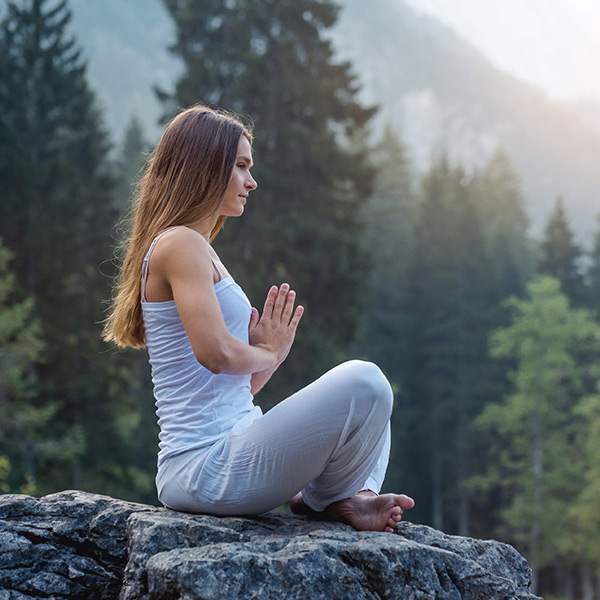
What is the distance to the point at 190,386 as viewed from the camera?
2.71 meters

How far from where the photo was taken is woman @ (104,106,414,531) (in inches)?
100

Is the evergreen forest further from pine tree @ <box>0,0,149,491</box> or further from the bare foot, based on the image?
the bare foot

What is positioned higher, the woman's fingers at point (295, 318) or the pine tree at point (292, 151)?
the pine tree at point (292, 151)

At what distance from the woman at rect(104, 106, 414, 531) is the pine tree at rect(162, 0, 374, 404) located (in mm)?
13167

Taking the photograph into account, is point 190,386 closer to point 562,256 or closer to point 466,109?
point 562,256

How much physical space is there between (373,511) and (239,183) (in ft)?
4.28

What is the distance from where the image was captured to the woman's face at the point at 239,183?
2844 millimetres

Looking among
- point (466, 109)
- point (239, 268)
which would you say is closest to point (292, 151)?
point (239, 268)

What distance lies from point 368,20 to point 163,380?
168 meters

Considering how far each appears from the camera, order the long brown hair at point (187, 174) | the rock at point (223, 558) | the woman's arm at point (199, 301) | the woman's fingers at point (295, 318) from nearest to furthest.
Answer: the rock at point (223, 558) < the woman's arm at point (199, 301) < the long brown hair at point (187, 174) < the woman's fingers at point (295, 318)

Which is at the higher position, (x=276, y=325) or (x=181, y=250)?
(x=181, y=250)

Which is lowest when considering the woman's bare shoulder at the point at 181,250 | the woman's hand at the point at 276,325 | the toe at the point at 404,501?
the toe at the point at 404,501

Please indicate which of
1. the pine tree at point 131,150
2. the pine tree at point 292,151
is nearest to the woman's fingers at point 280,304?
the pine tree at point 292,151

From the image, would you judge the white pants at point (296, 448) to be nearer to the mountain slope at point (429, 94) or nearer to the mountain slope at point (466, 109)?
the mountain slope at point (429, 94)
